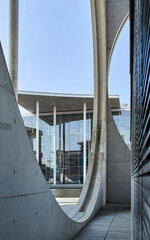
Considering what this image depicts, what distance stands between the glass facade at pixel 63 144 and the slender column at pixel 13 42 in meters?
15.5

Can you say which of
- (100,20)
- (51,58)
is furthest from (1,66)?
(51,58)

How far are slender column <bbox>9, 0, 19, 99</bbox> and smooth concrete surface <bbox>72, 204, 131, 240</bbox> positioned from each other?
3860mm

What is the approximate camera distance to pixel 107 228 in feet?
19.1

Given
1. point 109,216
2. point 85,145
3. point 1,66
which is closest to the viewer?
point 1,66

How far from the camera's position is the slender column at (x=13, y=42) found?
797cm

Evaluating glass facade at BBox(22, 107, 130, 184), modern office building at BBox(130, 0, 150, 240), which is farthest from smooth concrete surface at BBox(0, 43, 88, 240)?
glass facade at BBox(22, 107, 130, 184)

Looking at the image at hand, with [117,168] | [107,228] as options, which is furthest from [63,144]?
[107,228]

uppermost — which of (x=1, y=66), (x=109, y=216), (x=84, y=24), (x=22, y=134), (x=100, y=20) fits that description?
(x=84, y=24)

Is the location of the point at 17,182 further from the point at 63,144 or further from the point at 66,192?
the point at 63,144

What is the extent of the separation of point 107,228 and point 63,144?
18.6 meters

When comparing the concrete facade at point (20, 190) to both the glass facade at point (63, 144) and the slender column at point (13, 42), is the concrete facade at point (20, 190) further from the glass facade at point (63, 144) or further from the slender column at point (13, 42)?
the glass facade at point (63, 144)

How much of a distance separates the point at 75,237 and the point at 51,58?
26578 millimetres

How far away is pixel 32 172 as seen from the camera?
3137 mm

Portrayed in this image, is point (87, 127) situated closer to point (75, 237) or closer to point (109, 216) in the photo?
point (109, 216)
